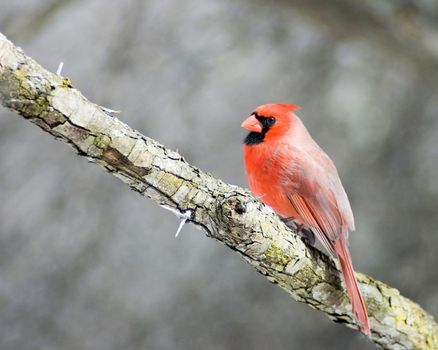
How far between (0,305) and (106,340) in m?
0.55

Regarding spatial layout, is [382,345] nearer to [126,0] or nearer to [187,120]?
[187,120]

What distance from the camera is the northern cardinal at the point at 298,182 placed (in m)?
2.00

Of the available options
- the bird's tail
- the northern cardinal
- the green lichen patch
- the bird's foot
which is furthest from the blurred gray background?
the green lichen patch

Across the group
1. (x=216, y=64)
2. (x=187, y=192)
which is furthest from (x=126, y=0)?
(x=187, y=192)

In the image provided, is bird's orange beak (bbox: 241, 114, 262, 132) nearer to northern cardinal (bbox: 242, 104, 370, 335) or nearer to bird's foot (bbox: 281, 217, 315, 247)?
northern cardinal (bbox: 242, 104, 370, 335)

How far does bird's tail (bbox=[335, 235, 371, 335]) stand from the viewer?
76.0 inches

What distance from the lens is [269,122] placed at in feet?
6.88

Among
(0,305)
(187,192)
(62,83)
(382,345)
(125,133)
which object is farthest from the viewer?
(0,305)

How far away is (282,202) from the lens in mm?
2033

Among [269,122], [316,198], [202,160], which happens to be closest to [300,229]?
[316,198]

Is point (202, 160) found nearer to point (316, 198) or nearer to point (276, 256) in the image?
point (316, 198)

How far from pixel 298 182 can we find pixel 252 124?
239mm

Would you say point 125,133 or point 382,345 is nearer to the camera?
point 125,133

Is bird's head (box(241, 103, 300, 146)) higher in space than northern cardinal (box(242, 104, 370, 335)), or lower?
higher
